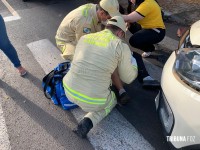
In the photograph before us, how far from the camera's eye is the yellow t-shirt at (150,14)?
147 inches

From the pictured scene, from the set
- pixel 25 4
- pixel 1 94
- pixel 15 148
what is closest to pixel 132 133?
pixel 15 148

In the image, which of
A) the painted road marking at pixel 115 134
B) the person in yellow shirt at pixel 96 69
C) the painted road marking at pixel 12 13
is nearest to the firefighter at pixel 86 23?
the painted road marking at pixel 115 134

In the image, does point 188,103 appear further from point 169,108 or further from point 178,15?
point 178,15

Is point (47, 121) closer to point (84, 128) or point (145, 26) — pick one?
point (84, 128)

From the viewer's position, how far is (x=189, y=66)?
2178mm

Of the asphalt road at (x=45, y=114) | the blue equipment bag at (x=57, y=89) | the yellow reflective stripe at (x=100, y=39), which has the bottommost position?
the asphalt road at (x=45, y=114)

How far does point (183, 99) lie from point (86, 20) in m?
1.84

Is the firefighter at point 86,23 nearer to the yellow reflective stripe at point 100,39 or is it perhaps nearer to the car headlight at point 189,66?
the yellow reflective stripe at point 100,39

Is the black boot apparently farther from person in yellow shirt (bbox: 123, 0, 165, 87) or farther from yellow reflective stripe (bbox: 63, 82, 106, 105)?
person in yellow shirt (bbox: 123, 0, 165, 87)

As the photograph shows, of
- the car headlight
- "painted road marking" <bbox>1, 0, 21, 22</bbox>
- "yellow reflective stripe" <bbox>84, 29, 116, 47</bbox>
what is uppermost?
the car headlight

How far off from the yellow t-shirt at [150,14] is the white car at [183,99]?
1.38 meters

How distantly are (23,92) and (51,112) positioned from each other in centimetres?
63

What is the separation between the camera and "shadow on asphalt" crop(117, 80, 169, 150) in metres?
2.81

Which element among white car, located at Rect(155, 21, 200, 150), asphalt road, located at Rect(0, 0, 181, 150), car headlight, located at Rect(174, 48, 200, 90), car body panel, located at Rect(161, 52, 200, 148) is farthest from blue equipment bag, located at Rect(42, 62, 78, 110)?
car headlight, located at Rect(174, 48, 200, 90)
